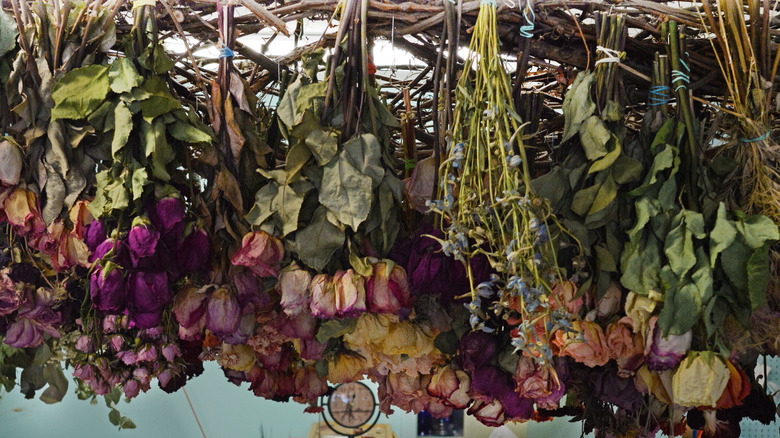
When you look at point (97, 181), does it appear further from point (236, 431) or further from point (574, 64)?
point (236, 431)

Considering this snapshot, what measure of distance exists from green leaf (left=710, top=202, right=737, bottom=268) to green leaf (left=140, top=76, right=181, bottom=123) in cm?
79

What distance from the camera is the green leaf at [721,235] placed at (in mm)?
900

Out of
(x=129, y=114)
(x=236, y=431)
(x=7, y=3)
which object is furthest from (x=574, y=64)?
(x=236, y=431)

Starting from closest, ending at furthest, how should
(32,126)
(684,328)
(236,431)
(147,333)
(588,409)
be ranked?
(684,328)
(32,126)
(147,333)
(588,409)
(236,431)

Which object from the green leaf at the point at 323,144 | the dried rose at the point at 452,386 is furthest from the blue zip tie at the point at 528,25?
the dried rose at the point at 452,386

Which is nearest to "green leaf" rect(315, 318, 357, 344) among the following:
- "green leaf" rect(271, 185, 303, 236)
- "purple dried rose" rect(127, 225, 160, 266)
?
"green leaf" rect(271, 185, 303, 236)

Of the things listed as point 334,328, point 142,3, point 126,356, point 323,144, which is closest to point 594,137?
point 323,144

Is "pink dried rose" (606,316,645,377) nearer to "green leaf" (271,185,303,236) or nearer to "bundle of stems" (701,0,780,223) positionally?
"bundle of stems" (701,0,780,223)

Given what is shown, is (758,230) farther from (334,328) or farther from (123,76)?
(123,76)

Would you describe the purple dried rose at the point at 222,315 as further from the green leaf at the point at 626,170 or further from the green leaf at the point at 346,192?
the green leaf at the point at 626,170

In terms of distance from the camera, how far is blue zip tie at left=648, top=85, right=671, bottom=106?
3.22 feet

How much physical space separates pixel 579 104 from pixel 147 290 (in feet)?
2.26

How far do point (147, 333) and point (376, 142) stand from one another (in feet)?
1.77

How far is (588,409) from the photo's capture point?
1354 mm
